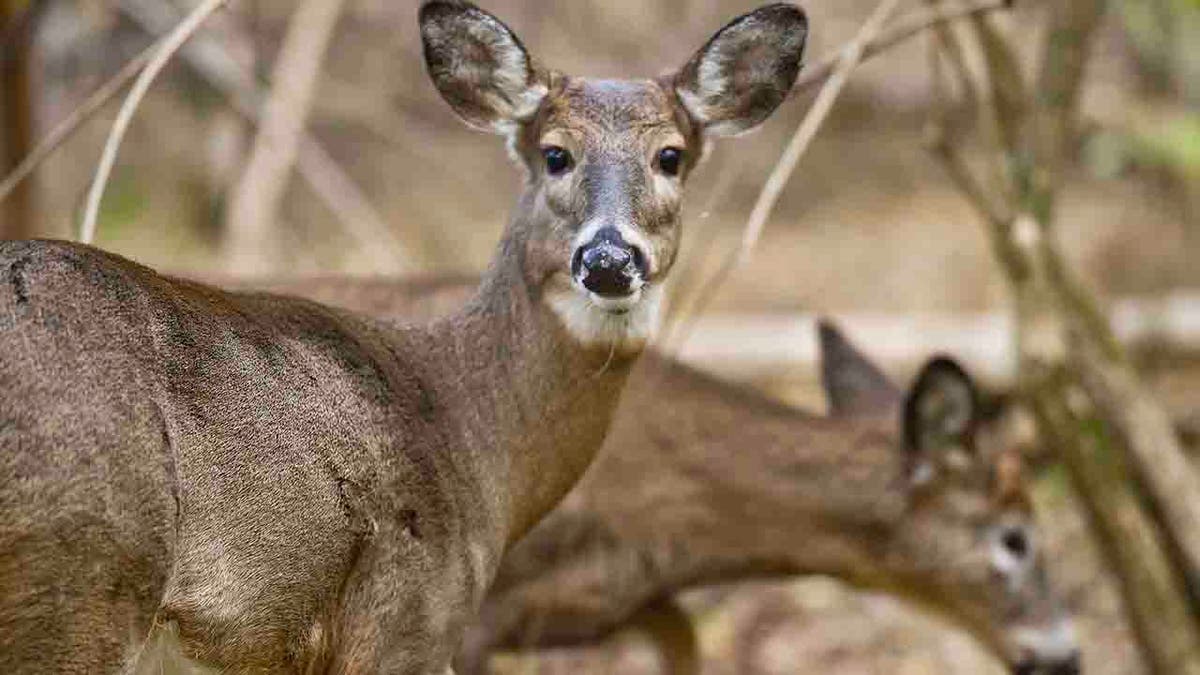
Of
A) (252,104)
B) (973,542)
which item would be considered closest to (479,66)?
(973,542)

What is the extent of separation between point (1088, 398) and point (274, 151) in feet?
16.5

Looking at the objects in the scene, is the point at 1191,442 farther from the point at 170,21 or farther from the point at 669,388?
the point at 170,21

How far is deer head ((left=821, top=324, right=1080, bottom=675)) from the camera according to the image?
8.79m

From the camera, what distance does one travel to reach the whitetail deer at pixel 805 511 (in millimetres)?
8492

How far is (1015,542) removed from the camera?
885 centimetres

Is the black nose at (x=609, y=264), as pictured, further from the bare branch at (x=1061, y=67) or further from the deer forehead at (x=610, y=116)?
the bare branch at (x=1061, y=67)

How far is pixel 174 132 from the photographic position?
16.7 meters

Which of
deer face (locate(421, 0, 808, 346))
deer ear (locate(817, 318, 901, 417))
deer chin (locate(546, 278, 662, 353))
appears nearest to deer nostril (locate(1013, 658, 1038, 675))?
deer ear (locate(817, 318, 901, 417))

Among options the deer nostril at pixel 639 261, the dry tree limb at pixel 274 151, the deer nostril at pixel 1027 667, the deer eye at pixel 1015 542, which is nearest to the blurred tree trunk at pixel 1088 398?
the deer eye at pixel 1015 542

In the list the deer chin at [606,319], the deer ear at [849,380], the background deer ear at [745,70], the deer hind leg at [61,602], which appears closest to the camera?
the deer hind leg at [61,602]

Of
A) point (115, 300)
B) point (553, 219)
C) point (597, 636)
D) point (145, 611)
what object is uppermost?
point (553, 219)

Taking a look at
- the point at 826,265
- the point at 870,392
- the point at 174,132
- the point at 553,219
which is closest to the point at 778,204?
the point at 826,265

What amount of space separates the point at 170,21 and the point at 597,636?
5.55 metres

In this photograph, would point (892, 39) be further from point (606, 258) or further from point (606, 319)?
point (606, 258)
